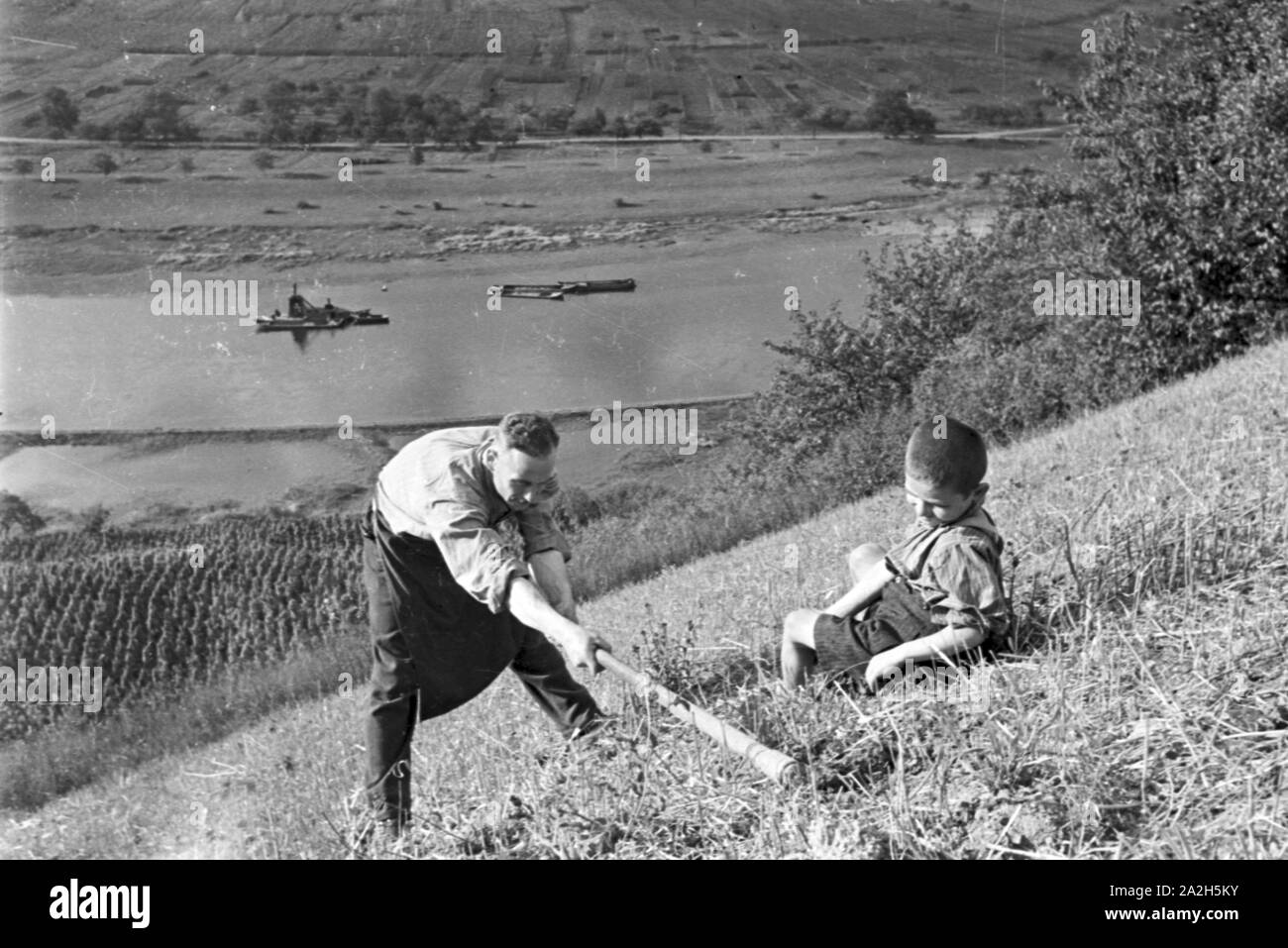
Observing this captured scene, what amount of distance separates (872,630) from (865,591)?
0.48ft

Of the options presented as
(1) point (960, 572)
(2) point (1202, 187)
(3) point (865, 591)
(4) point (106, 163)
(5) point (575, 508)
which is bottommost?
(5) point (575, 508)

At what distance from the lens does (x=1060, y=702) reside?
183 inches

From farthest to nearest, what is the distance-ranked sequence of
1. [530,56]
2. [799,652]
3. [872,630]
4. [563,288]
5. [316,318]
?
[530,56], [563,288], [316,318], [799,652], [872,630]

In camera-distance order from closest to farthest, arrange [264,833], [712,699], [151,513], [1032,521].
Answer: [712,699]
[264,833]
[1032,521]
[151,513]

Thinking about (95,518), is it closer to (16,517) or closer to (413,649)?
A: (16,517)

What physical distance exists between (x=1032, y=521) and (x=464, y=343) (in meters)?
81.4

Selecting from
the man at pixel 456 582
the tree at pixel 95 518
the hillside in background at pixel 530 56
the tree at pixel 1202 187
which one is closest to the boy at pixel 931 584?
the man at pixel 456 582

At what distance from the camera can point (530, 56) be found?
110438 mm

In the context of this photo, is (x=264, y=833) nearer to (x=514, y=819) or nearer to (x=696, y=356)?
(x=514, y=819)

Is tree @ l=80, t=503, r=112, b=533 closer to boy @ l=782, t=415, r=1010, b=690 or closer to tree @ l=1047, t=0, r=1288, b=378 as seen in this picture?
tree @ l=1047, t=0, r=1288, b=378

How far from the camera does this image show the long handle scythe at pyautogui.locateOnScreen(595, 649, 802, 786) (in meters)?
4.50

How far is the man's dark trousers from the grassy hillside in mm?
228

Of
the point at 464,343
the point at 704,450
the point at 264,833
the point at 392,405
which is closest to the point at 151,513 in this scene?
the point at 392,405

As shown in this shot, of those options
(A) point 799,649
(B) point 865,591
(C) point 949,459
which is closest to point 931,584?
(B) point 865,591
